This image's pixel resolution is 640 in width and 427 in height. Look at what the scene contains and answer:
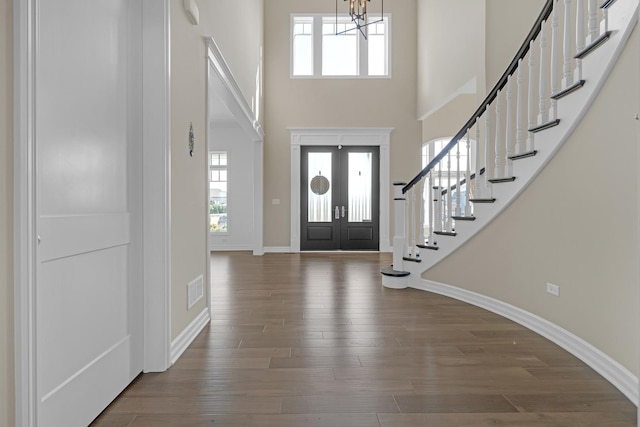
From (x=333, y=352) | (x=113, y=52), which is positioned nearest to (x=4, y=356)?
(x=113, y=52)

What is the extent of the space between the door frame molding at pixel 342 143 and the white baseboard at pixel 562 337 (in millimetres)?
4274

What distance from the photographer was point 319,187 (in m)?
8.55

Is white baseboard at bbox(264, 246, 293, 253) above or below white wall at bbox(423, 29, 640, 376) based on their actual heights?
below

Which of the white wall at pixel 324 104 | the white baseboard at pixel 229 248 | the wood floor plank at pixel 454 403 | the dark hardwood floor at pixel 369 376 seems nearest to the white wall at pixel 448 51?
the white wall at pixel 324 104

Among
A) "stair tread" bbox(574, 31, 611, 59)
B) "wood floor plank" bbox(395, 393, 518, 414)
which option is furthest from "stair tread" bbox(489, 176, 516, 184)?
"wood floor plank" bbox(395, 393, 518, 414)

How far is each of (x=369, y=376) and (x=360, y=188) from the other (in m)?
6.61

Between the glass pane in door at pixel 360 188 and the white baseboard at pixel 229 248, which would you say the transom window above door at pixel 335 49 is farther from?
the white baseboard at pixel 229 248

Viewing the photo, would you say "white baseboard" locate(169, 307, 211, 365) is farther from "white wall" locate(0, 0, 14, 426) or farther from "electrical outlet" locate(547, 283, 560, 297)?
"electrical outlet" locate(547, 283, 560, 297)

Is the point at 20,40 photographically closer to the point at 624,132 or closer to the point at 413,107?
the point at 624,132

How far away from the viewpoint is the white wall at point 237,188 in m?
9.05

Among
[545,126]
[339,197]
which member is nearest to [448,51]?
[339,197]

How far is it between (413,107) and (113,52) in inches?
295

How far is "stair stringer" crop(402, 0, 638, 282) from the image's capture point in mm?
2170

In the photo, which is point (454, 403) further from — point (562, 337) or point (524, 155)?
point (524, 155)
